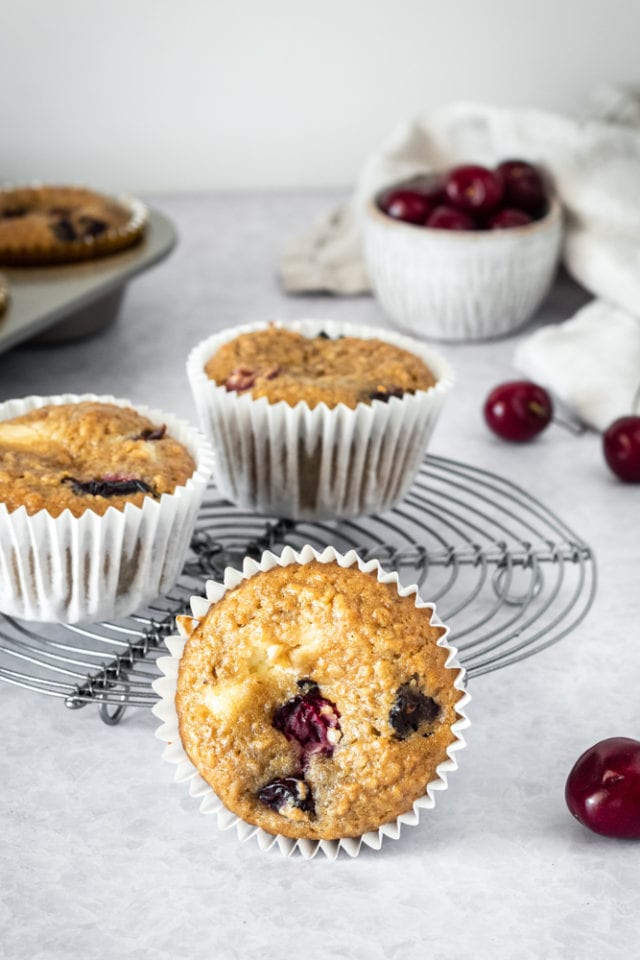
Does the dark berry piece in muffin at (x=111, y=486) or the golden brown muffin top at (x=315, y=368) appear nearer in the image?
the dark berry piece in muffin at (x=111, y=486)

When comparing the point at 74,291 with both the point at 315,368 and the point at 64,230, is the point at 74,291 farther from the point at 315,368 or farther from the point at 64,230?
the point at 315,368

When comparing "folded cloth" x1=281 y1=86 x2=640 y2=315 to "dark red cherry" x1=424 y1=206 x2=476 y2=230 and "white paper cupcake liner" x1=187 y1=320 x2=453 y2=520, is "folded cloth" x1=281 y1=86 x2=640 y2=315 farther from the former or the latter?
"white paper cupcake liner" x1=187 y1=320 x2=453 y2=520

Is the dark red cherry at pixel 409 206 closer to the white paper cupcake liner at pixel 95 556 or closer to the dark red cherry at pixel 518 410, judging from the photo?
the dark red cherry at pixel 518 410

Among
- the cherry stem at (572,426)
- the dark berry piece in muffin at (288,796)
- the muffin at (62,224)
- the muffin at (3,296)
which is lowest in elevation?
the cherry stem at (572,426)

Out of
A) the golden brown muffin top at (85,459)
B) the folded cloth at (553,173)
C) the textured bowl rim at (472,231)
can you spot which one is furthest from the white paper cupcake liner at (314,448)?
the folded cloth at (553,173)

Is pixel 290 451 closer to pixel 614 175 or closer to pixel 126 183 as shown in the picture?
pixel 614 175
